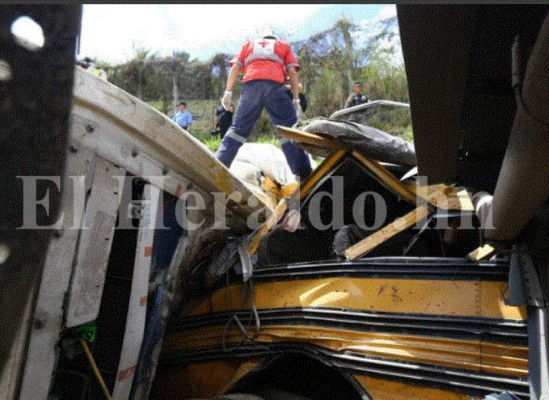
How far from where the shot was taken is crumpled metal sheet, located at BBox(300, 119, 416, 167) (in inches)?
125

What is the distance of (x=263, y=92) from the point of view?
4695 millimetres

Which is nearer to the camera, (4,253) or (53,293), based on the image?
(4,253)

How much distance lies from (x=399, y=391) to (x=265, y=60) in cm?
318

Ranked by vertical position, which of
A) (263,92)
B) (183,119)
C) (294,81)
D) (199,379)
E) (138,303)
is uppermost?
(183,119)

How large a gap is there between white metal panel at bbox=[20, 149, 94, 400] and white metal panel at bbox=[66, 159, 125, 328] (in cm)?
4

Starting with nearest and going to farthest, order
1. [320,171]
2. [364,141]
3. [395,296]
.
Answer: [395,296] < [364,141] < [320,171]

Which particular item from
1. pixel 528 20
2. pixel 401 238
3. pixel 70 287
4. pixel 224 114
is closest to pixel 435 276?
pixel 401 238

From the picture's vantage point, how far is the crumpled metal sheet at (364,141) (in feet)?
10.4

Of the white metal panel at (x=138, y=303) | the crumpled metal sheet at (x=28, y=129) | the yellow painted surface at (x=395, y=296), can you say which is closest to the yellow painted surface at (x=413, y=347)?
the yellow painted surface at (x=395, y=296)

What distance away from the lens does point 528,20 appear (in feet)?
5.32

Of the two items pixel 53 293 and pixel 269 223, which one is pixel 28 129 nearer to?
pixel 53 293

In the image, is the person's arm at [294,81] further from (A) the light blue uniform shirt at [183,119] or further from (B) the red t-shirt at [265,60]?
(A) the light blue uniform shirt at [183,119]

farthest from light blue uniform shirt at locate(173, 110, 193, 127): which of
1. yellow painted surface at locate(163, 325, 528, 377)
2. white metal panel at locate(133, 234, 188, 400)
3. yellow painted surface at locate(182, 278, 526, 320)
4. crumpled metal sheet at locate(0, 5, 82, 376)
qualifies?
crumpled metal sheet at locate(0, 5, 82, 376)

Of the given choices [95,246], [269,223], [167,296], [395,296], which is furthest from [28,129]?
[269,223]
